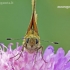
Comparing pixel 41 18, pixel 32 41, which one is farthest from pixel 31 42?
pixel 41 18

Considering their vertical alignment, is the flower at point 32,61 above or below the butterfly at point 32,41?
below

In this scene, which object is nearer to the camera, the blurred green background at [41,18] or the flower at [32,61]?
the flower at [32,61]

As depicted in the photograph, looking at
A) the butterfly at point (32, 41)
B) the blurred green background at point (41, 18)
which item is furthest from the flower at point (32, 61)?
the blurred green background at point (41, 18)

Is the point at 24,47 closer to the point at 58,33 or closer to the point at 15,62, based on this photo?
the point at 15,62

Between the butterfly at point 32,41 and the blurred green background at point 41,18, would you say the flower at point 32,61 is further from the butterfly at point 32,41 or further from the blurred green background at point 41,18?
the blurred green background at point 41,18

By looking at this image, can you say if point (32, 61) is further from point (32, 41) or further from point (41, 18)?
point (41, 18)

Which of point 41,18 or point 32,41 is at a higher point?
point 32,41

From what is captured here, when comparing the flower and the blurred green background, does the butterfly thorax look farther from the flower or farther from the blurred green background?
the blurred green background

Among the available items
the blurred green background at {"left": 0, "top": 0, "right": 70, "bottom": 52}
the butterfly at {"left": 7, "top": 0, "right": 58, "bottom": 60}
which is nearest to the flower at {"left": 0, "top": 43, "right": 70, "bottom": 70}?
the butterfly at {"left": 7, "top": 0, "right": 58, "bottom": 60}
